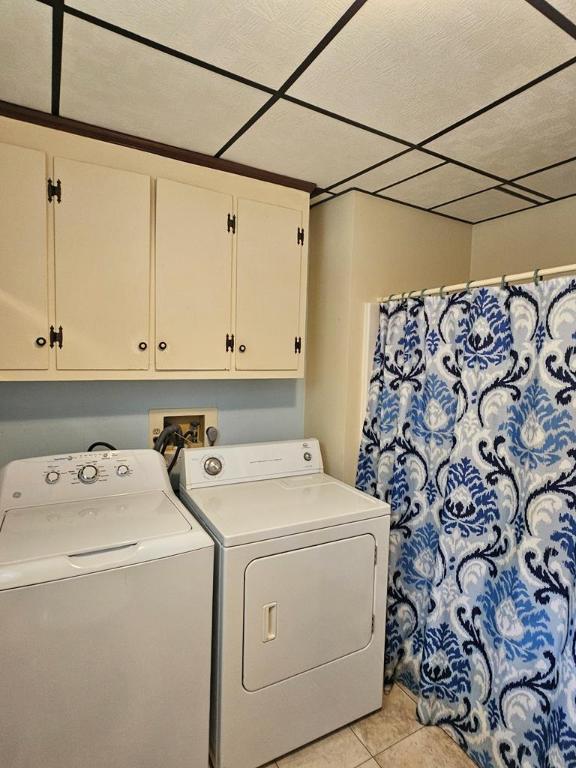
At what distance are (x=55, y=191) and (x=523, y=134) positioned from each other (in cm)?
168

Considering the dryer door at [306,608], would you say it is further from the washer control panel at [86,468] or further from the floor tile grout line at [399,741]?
the washer control panel at [86,468]

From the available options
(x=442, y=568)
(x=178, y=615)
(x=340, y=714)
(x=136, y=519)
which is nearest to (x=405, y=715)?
(x=340, y=714)

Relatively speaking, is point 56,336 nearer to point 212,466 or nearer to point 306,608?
point 212,466

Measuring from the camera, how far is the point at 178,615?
136 centimetres

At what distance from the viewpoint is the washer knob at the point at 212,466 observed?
191 centimetres

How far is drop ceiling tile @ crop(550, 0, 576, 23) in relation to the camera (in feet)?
3.11

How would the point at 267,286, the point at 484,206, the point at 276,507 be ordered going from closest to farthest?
the point at 276,507
the point at 267,286
the point at 484,206

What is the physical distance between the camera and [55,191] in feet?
4.94

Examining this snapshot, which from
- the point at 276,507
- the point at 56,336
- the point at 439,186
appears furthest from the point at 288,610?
the point at 439,186

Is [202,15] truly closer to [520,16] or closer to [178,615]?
[520,16]

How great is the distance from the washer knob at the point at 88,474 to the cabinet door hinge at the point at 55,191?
997 millimetres

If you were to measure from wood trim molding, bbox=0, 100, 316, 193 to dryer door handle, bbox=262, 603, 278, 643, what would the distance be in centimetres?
175

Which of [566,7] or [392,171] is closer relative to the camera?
[566,7]

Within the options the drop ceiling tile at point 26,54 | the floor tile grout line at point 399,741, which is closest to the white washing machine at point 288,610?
the floor tile grout line at point 399,741
